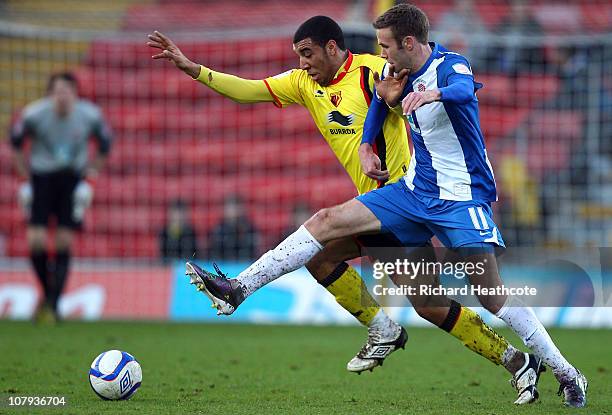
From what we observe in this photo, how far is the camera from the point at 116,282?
13172mm

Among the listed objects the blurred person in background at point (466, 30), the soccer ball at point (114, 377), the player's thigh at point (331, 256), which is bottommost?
the soccer ball at point (114, 377)

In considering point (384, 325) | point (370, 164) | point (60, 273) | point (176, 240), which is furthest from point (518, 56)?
point (370, 164)

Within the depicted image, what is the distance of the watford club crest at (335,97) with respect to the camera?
6605 millimetres

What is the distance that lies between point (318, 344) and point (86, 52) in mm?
9207

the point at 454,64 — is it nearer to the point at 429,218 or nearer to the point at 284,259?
the point at 429,218

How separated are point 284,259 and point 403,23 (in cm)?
147

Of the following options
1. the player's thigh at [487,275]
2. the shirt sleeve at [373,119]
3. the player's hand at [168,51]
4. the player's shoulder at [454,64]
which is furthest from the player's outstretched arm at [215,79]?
the player's thigh at [487,275]

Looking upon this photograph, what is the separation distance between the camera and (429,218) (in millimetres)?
5879

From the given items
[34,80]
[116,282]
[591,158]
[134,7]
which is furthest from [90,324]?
[134,7]

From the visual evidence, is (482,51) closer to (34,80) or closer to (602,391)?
(34,80)

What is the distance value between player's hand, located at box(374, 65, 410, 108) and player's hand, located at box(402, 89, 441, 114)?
0.52 m

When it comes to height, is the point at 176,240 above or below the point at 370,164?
below

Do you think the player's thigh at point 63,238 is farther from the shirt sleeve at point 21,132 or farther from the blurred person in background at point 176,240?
the blurred person in background at point 176,240

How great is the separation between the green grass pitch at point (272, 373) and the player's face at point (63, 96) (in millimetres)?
2498
